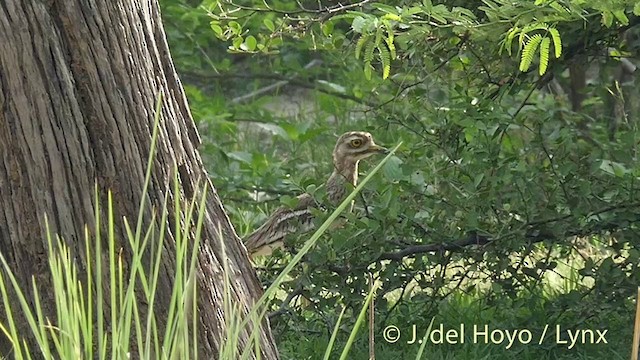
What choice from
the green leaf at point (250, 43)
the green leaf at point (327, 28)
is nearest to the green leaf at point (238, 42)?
the green leaf at point (250, 43)

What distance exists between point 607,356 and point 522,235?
1.78ft

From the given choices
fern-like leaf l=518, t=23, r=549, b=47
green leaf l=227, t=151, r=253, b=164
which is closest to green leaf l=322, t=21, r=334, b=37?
fern-like leaf l=518, t=23, r=549, b=47

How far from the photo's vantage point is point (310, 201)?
18.4 feet

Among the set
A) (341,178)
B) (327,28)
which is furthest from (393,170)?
(341,178)

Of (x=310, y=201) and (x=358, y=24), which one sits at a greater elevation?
(x=358, y=24)

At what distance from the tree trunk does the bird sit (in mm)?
1672

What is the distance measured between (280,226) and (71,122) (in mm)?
2598

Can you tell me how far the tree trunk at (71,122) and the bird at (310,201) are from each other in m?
1.67

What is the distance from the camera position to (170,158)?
3322 millimetres

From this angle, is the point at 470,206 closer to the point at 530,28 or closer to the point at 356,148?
the point at 530,28

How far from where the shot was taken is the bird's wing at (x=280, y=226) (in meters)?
5.50

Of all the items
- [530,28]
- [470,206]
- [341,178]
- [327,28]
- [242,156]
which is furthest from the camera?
[242,156]

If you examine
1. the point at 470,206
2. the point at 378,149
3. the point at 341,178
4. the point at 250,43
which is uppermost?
the point at 250,43

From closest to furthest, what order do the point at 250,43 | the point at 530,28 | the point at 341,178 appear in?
the point at 530,28, the point at 250,43, the point at 341,178
